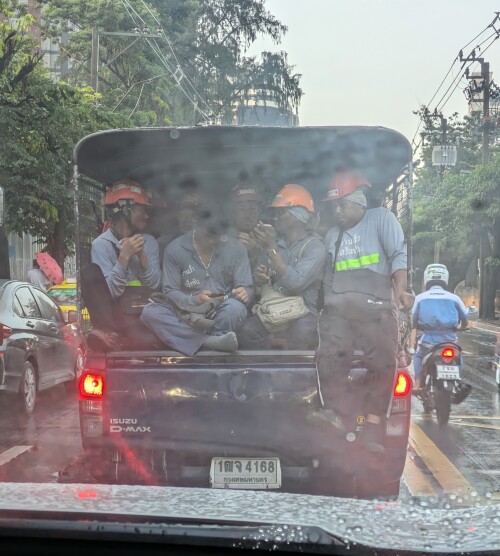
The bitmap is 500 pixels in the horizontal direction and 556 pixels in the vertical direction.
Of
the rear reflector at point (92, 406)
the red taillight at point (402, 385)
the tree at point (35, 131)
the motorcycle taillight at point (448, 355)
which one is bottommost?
the motorcycle taillight at point (448, 355)

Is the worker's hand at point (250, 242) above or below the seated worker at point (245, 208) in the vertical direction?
below

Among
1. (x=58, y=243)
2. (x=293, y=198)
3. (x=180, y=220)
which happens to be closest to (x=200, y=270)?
(x=293, y=198)

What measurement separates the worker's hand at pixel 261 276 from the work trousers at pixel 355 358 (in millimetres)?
780

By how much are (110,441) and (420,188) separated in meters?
57.2

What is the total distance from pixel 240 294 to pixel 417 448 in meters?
3.01

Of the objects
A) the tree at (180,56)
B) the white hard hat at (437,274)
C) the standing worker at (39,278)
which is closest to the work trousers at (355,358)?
the white hard hat at (437,274)

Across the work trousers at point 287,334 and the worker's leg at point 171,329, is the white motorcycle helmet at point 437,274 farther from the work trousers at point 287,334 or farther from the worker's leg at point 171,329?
the worker's leg at point 171,329

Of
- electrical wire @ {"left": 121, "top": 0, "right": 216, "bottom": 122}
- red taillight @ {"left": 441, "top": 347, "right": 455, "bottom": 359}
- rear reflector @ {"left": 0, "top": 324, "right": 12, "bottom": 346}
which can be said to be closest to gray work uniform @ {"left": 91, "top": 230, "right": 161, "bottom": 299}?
rear reflector @ {"left": 0, "top": 324, "right": 12, "bottom": 346}

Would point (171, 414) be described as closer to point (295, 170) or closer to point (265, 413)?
point (265, 413)

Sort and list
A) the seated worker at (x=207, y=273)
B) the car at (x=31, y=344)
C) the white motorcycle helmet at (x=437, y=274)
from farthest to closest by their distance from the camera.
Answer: the white motorcycle helmet at (x=437, y=274) → the car at (x=31, y=344) → the seated worker at (x=207, y=273)

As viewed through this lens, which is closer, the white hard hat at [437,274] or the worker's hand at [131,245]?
the worker's hand at [131,245]

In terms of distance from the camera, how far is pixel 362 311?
530 cm

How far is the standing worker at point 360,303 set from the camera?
4.95 m

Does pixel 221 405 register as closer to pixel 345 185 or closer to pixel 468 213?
pixel 345 185
